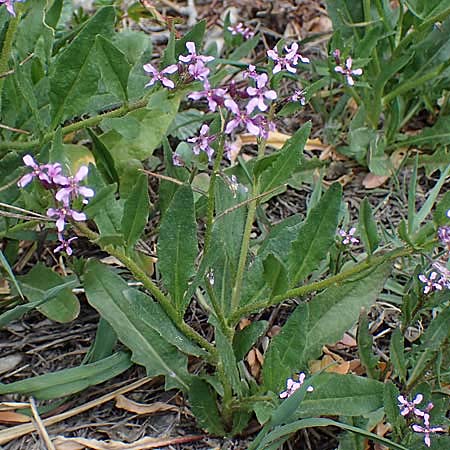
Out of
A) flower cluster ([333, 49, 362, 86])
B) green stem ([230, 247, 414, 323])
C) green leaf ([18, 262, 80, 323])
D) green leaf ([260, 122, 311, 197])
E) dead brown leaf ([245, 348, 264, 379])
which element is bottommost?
dead brown leaf ([245, 348, 264, 379])

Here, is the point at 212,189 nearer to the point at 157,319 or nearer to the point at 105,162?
the point at 157,319

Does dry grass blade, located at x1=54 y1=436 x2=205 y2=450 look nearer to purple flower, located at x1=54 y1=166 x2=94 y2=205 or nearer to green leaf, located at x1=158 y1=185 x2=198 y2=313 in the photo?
green leaf, located at x1=158 y1=185 x2=198 y2=313

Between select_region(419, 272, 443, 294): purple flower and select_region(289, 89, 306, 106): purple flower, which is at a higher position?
select_region(289, 89, 306, 106): purple flower

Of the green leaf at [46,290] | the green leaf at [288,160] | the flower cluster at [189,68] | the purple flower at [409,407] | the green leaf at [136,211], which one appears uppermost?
the flower cluster at [189,68]

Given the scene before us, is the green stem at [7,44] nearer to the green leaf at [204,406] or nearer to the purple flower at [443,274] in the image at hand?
the green leaf at [204,406]

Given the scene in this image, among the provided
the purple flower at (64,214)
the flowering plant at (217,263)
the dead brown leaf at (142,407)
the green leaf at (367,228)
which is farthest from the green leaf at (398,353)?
the purple flower at (64,214)

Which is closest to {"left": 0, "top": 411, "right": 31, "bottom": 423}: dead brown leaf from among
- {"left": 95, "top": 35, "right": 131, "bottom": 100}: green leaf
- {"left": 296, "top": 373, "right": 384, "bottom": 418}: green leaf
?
{"left": 296, "top": 373, "right": 384, "bottom": 418}: green leaf

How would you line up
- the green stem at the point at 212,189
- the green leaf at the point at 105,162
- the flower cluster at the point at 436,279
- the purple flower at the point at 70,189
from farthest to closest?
the green leaf at the point at 105,162
the flower cluster at the point at 436,279
the green stem at the point at 212,189
the purple flower at the point at 70,189
